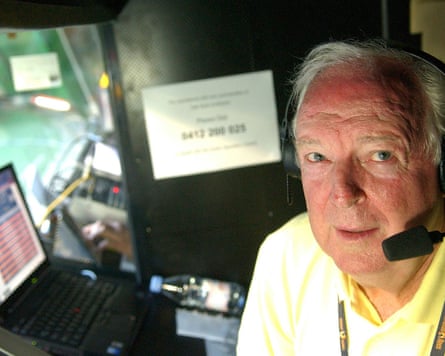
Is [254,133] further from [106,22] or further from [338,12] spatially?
[106,22]

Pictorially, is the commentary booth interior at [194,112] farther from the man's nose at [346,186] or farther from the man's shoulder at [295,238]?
the man's nose at [346,186]

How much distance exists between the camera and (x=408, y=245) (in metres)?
0.82

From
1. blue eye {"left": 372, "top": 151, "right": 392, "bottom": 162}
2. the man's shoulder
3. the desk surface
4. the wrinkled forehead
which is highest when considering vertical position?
the wrinkled forehead

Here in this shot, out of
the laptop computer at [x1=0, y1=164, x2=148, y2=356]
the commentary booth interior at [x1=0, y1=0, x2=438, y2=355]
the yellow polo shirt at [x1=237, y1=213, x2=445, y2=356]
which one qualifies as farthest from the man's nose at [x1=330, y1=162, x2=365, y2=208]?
the laptop computer at [x1=0, y1=164, x2=148, y2=356]

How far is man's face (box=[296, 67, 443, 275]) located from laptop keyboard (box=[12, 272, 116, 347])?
30.3 inches

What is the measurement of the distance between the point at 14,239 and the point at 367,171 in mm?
974

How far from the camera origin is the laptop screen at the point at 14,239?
1315mm

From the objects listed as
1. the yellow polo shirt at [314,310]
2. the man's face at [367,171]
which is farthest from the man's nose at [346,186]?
the yellow polo shirt at [314,310]

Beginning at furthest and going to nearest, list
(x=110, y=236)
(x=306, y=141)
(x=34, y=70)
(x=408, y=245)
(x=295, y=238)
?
(x=110, y=236) < (x=34, y=70) < (x=295, y=238) < (x=306, y=141) < (x=408, y=245)

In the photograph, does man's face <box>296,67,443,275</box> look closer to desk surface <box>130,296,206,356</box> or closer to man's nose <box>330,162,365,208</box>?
man's nose <box>330,162,365,208</box>

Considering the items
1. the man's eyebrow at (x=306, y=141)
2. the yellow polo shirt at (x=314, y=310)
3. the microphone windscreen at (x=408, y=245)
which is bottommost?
the yellow polo shirt at (x=314, y=310)

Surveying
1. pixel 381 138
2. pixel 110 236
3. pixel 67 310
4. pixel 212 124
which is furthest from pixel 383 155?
pixel 110 236

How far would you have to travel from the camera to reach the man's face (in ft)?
2.91

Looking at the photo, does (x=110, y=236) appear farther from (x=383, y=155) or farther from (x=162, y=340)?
(x=383, y=155)
